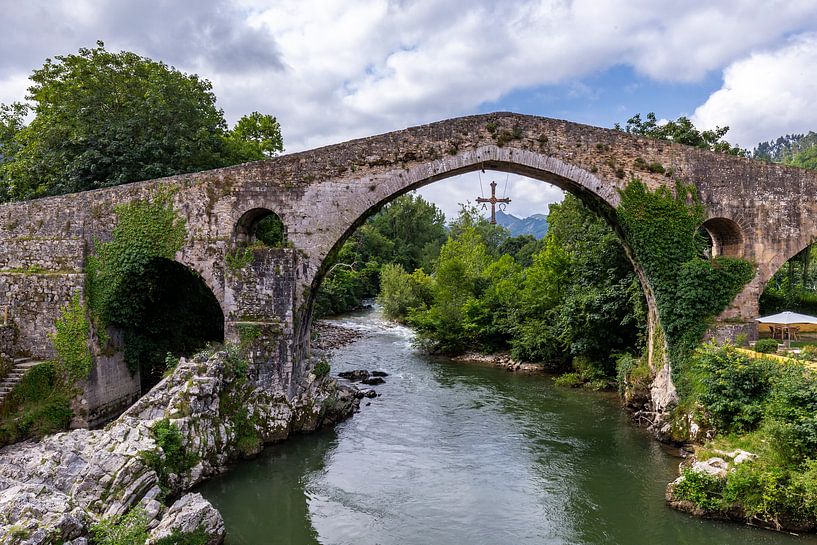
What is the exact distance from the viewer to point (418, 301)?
3303 cm

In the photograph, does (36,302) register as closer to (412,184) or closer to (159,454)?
(159,454)

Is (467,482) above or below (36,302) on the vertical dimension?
below

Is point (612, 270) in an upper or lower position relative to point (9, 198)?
lower

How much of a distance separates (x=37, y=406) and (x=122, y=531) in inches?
258

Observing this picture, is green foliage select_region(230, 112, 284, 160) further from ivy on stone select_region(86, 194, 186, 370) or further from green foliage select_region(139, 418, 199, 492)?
green foliage select_region(139, 418, 199, 492)

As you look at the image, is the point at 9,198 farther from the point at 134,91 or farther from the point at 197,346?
the point at 197,346

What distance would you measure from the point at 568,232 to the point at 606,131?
9456 millimetres

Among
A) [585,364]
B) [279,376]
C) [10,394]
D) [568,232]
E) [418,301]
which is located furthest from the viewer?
[418,301]

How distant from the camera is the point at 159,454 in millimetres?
9773

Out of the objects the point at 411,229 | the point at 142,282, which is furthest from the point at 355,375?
the point at 411,229

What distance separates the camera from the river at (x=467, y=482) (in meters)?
9.04

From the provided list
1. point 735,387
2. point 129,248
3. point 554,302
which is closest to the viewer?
point 735,387

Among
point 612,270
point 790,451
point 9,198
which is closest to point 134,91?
point 9,198

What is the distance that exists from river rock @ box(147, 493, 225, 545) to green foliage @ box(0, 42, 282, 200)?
1081 centimetres
